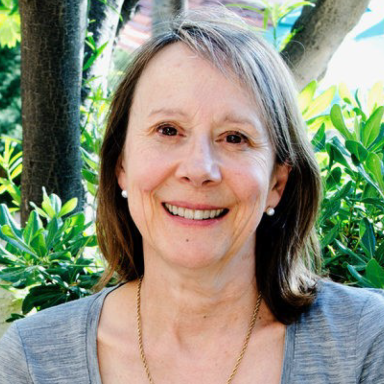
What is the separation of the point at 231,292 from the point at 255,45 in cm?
66

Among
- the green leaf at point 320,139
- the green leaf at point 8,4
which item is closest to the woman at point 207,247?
the green leaf at point 320,139

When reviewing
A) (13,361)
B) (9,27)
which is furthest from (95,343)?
(9,27)

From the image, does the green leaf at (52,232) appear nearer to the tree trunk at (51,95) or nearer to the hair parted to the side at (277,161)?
the hair parted to the side at (277,161)

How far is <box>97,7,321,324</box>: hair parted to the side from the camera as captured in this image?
2.13 m

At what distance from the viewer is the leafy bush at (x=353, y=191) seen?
239cm

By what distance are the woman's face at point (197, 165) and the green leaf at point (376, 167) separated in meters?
0.36

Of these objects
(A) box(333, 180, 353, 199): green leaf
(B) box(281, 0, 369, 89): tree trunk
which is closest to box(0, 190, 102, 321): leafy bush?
(A) box(333, 180, 353, 199): green leaf

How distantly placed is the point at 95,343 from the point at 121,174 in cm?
48

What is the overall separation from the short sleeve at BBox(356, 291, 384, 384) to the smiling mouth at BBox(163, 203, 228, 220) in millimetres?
469

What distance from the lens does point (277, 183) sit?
227 centimetres

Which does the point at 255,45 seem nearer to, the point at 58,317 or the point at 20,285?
the point at 58,317

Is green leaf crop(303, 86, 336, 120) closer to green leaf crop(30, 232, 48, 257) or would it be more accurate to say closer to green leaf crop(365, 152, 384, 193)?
green leaf crop(365, 152, 384, 193)

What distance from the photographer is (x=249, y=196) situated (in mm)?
2059

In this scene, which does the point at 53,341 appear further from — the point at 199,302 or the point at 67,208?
the point at 67,208
